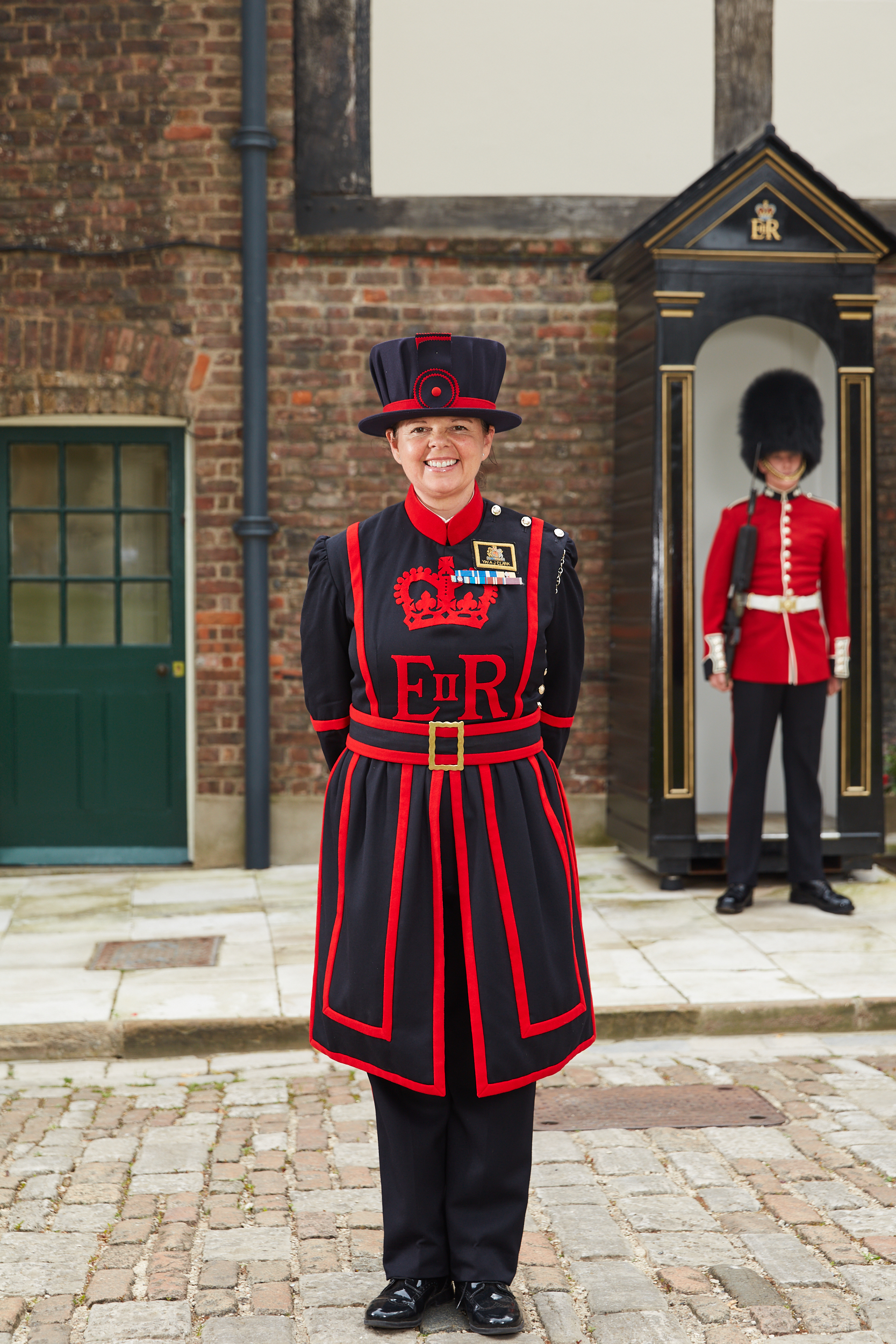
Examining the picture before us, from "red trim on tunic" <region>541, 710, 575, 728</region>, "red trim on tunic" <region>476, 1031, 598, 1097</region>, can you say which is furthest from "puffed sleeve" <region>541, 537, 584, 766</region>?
"red trim on tunic" <region>476, 1031, 598, 1097</region>

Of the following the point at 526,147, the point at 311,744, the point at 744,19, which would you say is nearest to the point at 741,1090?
the point at 311,744

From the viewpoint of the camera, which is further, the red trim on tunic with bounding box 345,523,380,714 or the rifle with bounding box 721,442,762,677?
the rifle with bounding box 721,442,762,677

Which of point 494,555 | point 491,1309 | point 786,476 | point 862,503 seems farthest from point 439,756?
point 862,503

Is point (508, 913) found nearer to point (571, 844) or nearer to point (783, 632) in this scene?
point (571, 844)

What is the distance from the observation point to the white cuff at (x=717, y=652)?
19.0 feet

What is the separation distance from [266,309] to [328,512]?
1036 millimetres

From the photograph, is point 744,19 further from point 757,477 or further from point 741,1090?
point 741,1090

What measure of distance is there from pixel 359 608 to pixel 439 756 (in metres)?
0.32

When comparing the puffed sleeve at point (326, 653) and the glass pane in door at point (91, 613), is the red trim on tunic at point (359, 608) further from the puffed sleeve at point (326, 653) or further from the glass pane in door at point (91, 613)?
the glass pane in door at point (91, 613)

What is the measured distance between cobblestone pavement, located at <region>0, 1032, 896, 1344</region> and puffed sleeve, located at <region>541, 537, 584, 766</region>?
1.08 meters

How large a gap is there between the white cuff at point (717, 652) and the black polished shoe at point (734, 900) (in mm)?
919

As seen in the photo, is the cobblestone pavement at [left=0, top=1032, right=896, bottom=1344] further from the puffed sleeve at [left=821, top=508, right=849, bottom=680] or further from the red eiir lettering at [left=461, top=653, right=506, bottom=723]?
the puffed sleeve at [left=821, top=508, right=849, bottom=680]

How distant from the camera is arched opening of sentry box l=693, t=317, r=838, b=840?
661 cm

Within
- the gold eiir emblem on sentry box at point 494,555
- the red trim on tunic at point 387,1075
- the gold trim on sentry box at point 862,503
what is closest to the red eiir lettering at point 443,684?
the gold eiir emblem on sentry box at point 494,555
